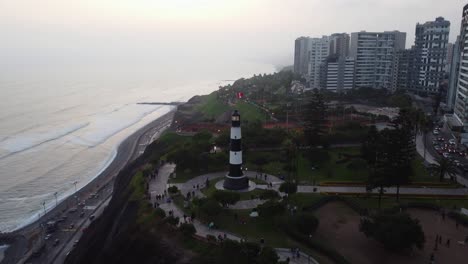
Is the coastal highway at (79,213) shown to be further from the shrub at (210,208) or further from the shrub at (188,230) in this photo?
the shrub at (210,208)

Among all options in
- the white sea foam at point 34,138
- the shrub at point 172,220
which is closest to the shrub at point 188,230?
the shrub at point 172,220

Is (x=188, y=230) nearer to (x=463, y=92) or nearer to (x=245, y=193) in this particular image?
(x=245, y=193)

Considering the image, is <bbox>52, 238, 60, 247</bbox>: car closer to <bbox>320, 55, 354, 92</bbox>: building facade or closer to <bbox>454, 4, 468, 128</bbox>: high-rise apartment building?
<bbox>454, 4, 468, 128</bbox>: high-rise apartment building

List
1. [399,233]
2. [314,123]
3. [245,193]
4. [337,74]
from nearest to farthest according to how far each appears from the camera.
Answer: [399,233], [245,193], [314,123], [337,74]

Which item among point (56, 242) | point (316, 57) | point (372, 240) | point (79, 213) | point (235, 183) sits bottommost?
point (56, 242)

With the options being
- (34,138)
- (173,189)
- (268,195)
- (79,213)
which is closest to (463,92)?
(268,195)

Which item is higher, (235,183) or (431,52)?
(431,52)
